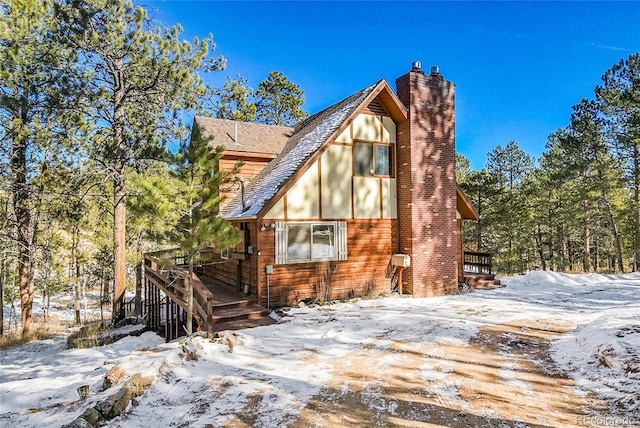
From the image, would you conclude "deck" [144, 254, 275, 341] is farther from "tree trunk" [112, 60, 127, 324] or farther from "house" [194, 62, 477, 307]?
"tree trunk" [112, 60, 127, 324]

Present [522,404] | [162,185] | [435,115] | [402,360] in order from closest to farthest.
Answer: [522,404]
[402,360]
[162,185]
[435,115]

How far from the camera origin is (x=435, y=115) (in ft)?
41.3

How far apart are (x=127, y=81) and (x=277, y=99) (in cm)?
1557

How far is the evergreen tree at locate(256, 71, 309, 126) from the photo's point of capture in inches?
1084

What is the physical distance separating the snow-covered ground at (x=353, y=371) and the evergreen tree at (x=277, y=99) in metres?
20.8

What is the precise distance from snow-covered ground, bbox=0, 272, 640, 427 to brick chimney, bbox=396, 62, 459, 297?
8.13 ft

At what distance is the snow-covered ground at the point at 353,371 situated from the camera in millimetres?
4199

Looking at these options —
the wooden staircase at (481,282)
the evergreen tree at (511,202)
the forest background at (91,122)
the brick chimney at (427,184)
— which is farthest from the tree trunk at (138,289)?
the evergreen tree at (511,202)

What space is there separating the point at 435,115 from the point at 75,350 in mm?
13536

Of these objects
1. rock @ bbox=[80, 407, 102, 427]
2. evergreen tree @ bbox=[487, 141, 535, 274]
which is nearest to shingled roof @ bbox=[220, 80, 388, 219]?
rock @ bbox=[80, 407, 102, 427]

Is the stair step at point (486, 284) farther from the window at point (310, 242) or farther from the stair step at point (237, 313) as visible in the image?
the stair step at point (237, 313)

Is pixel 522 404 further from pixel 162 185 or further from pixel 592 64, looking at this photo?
pixel 592 64

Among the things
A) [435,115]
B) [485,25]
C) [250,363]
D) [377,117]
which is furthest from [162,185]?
[485,25]

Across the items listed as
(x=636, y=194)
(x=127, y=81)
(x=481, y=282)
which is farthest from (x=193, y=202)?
(x=636, y=194)
